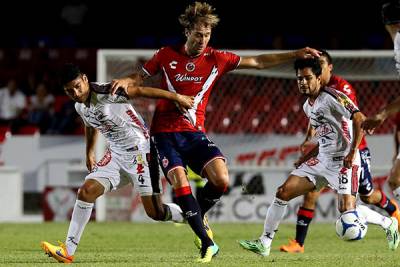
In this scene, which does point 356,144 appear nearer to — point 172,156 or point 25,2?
point 172,156

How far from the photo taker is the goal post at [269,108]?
16594 millimetres

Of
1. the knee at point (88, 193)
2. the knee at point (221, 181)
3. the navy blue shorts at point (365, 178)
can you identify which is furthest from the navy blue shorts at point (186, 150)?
the navy blue shorts at point (365, 178)

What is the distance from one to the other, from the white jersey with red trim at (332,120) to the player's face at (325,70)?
111mm

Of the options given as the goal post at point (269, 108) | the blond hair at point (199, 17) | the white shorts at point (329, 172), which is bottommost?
the goal post at point (269, 108)

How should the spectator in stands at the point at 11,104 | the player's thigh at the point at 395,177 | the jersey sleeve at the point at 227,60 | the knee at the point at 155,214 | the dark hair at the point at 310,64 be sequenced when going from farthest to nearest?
the spectator in stands at the point at 11,104 → the knee at the point at 155,214 → the dark hair at the point at 310,64 → the jersey sleeve at the point at 227,60 → the player's thigh at the point at 395,177

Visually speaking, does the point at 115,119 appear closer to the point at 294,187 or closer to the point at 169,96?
the point at 169,96

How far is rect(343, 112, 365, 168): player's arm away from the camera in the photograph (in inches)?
359

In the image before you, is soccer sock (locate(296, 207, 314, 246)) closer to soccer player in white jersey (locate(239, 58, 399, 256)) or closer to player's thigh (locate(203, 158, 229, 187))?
soccer player in white jersey (locate(239, 58, 399, 256))

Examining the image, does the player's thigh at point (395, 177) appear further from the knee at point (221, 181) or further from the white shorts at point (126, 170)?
the white shorts at point (126, 170)

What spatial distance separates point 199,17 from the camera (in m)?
8.73

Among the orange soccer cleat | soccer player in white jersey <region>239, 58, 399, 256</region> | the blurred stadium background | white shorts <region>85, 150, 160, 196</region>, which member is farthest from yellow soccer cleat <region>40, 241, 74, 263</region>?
the blurred stadium background

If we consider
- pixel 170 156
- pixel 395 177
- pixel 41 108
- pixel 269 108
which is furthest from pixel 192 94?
pixel 41 108

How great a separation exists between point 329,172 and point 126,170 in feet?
6.03

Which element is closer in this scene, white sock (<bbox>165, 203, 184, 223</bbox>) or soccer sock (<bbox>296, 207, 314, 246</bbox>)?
white sock (<bbox>165, 203, 184, 223</bbox>)
